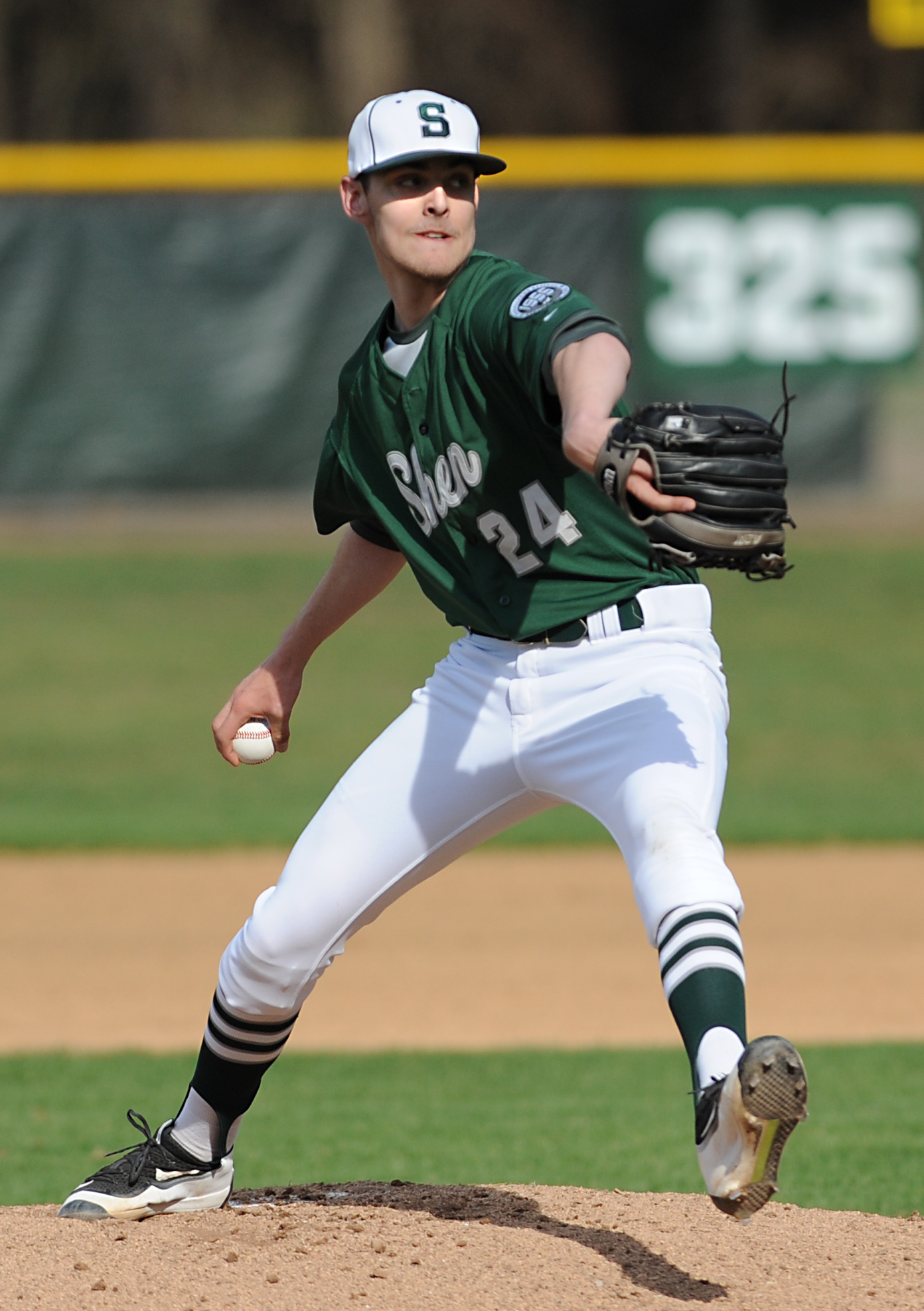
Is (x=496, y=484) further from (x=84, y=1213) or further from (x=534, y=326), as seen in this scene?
(x=84, y=1213)

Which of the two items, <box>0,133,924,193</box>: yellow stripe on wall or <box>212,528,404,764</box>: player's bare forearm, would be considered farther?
<box>0,133,924,193</box>: yellow stripe on wall

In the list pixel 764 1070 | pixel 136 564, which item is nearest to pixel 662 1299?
pixel 764 1070

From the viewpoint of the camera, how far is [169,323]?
49.9 ft

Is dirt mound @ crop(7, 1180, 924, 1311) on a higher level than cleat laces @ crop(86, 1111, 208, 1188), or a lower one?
lower

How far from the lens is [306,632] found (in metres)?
3.48

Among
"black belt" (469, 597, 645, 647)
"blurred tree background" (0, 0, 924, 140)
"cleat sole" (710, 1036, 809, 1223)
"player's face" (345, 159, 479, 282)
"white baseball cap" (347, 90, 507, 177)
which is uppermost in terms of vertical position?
"blurred tree background" (0, 0, 924, 140)

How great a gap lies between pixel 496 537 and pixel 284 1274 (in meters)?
1.24

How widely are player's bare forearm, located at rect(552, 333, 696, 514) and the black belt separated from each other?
1.35ft

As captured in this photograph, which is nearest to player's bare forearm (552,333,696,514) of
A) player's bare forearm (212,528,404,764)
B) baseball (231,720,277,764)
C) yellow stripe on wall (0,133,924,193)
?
player's bare forearm (212,528,404,764)

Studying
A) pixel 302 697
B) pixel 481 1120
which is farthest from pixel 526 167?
pixel 481 1120

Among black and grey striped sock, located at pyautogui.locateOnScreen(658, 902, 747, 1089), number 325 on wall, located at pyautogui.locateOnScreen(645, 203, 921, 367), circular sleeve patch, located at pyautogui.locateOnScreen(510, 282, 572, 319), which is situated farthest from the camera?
number 325 on wall, located at pyautogui.locateOnScreen(645, 203, 921, 367)

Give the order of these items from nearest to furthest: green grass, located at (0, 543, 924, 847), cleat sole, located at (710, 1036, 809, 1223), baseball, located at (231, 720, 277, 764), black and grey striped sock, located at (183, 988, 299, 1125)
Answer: cleat sole, located at (710, 1036, 809, 1223) → black and grey striped sock, located at (183, 988, 299, 1125) → baseball, located at (231, 720, 277, 764) → green grass, located at (0, 543, 924, 847)

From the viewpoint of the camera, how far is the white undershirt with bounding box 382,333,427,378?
3.09 metres

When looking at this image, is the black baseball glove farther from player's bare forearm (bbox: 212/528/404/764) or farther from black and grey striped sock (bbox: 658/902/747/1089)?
player's bare forearm (bbox: 212/528/404/764)
